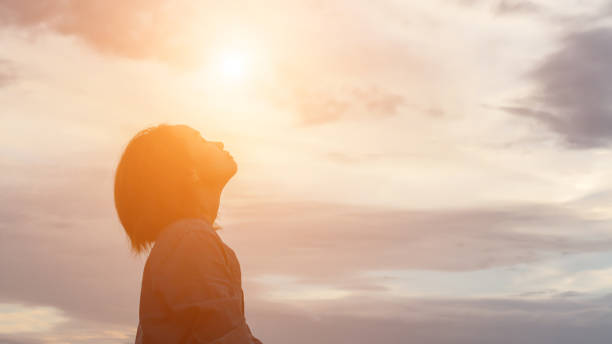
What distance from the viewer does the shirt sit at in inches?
252

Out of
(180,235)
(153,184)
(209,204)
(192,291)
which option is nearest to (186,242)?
(180,235)

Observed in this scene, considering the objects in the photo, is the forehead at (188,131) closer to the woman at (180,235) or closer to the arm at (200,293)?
the woman at (180,235)

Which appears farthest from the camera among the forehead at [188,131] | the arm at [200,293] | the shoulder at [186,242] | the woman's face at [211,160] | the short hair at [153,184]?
the forehead at [188,131]

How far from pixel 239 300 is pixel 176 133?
2390mm

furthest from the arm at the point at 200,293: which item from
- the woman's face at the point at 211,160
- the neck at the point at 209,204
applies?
the woman's face at the point at 211,160

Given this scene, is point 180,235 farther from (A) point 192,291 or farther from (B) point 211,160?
(B) point 211,160

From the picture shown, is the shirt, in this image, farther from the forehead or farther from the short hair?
the forehead

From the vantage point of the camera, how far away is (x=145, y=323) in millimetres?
6930

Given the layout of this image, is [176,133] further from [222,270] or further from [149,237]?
[222,270]

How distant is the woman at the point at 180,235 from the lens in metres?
6.47

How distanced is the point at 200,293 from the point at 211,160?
1904 millimetres

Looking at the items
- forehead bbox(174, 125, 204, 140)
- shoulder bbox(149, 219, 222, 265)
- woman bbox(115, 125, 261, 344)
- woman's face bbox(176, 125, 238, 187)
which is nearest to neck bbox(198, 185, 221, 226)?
woman bbox(115, 125, 261, 344)

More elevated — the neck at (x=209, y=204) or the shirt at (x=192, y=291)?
the neck at (x=209, y=204)

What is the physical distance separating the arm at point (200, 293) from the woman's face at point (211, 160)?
1.04 meters
